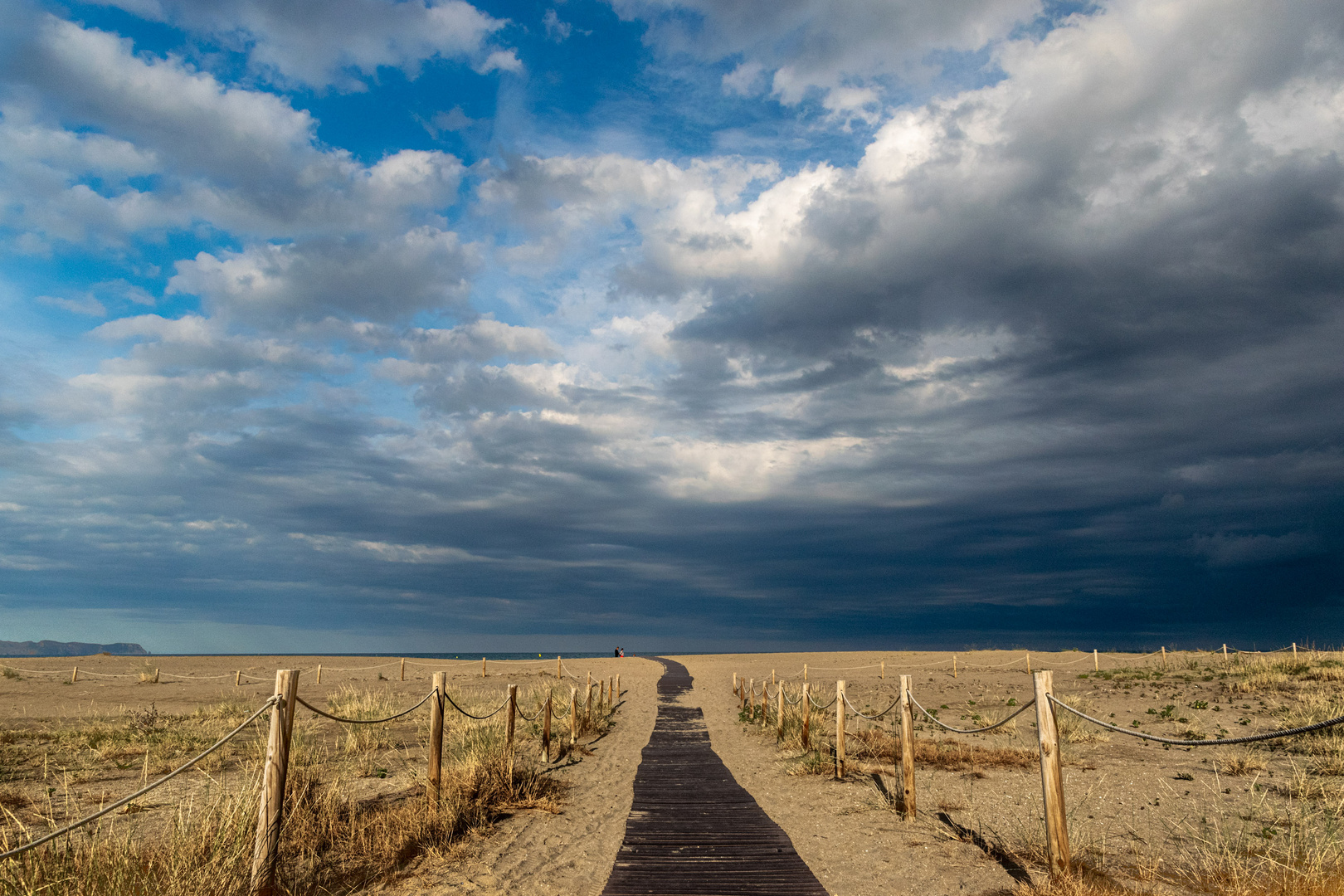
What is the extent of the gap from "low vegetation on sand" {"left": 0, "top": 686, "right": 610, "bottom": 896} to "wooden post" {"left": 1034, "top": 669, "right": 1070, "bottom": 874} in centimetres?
563

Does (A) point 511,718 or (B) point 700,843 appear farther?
(A) point 511,718

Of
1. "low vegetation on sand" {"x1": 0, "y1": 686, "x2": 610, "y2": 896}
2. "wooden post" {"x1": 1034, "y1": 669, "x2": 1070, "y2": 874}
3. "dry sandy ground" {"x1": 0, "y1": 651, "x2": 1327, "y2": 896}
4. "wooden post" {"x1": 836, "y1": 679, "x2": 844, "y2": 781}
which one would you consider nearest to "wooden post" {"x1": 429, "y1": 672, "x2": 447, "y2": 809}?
"low vegetation on sand" {"x1": 0, "y1": 686, "x2": 610, "y2": 896}

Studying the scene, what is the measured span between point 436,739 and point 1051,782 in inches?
254

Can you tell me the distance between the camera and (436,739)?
8.44 meters

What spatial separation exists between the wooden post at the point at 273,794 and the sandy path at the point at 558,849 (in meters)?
1.30

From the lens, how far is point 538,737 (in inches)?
596

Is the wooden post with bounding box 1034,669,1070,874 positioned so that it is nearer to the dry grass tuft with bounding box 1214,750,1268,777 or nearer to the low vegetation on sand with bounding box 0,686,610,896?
the low vegetation on sand with bounding box 0,686,610,896

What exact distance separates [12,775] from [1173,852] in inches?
623

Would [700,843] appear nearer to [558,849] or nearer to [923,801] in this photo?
[558,849]

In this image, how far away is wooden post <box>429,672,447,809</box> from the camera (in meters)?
Result: 8.20

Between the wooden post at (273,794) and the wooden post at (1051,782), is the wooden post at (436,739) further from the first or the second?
the wooden post at (1051,782)

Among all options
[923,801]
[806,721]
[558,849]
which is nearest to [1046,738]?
[923,801]

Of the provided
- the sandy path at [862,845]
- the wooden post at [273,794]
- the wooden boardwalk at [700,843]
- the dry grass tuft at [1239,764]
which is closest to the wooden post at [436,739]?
the wooden boardwalk at [700,843]

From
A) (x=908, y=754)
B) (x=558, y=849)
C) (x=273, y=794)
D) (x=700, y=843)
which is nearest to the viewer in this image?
(x=273, y=794)
